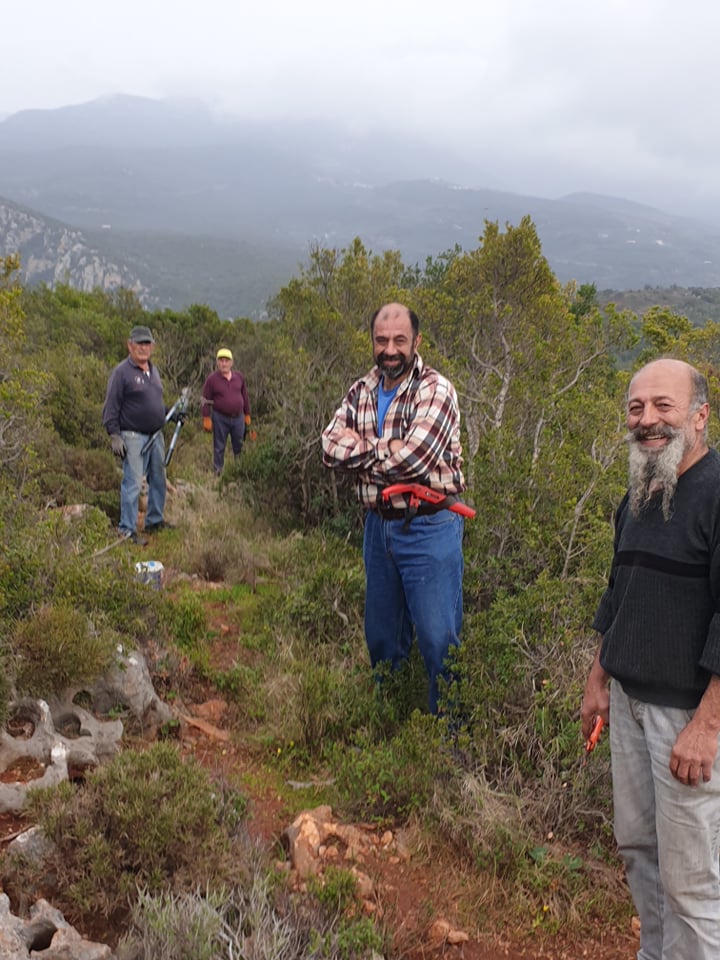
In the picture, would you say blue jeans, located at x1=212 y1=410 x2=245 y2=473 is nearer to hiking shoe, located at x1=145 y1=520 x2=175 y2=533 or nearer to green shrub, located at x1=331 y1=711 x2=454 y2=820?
hiking shoe, located at x1=145 y1=520 x2=175 y2=533

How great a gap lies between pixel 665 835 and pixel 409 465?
5.65 ft

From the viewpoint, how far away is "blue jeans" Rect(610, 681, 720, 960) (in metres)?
1.89

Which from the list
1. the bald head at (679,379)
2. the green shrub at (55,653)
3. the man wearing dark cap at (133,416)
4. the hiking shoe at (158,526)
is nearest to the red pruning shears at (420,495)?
the bald head at (679,379)

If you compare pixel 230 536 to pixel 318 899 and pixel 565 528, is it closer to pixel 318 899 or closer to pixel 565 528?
pixel 565 528

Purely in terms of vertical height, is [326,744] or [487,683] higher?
[487,683]

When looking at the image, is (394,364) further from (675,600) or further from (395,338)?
(675,600)

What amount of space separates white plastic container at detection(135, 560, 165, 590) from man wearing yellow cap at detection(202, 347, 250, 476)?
12.5 ft

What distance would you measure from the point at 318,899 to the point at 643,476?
181 cm

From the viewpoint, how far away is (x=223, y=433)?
30.0 feet

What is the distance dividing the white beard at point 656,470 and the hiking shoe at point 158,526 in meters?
5.43

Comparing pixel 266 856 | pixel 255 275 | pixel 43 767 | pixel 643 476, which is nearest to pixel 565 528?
pixel 643 476

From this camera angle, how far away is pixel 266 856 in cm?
260

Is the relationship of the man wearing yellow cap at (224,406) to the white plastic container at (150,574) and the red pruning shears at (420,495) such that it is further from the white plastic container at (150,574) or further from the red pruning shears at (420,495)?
the red pruning shears at (420,495)

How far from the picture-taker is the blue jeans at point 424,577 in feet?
10.6
